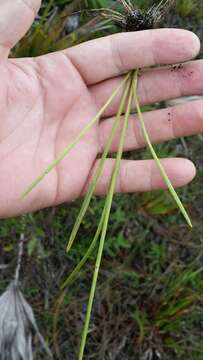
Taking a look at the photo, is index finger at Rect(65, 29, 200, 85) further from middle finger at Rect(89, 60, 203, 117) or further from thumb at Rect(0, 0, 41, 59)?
thumb at Rect(0, 0, 41, 59)

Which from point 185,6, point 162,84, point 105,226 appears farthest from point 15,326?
point 185,6

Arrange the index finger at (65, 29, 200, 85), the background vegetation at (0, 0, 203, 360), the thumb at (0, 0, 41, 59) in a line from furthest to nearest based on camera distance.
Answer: the background vegetation at (0, 0, 203, 360)
the index finger at (65, 29, 200, 85)
the thumb at (0, 0, 41, 59)

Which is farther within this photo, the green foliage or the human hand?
the green foliage

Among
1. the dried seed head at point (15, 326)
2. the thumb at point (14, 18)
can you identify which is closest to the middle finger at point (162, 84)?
the thumb at point (14, 18)

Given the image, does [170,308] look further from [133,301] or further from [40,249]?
[40,249]

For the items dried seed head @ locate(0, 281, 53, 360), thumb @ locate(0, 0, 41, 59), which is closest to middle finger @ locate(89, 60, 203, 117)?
thumb @ locate(0, 0, 41, 59)

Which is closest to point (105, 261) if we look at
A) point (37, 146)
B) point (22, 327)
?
point (22, 327)

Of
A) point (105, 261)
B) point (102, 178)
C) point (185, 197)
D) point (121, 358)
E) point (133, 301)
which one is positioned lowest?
point (121, 358)

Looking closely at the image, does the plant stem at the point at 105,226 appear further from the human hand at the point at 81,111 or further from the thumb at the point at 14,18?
the thumb at the point at 14,18
